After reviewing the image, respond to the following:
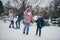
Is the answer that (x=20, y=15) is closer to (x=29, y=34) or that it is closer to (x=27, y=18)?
(x=27, y=18)

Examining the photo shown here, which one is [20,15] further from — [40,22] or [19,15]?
[40,22]

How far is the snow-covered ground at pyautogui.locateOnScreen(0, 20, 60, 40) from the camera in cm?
151

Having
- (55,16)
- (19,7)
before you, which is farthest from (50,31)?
(19,7)

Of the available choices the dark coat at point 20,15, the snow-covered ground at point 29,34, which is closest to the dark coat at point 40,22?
the snow-covered ground at point 29,34

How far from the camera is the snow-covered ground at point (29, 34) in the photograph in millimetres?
1509

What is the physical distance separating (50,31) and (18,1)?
1.59ft

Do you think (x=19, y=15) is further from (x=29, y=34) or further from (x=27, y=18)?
(x=29, y=34)

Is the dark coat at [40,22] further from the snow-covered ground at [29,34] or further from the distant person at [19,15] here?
the distant person at [19,15]

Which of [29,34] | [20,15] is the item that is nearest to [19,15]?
[20,15]

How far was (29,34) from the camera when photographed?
152 centimetres

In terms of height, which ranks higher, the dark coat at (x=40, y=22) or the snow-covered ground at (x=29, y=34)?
the dark coat at (x=40, y=22)

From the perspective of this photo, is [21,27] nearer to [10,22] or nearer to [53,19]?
[10,22]

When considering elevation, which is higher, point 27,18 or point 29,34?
point 27,18

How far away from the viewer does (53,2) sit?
1.51 meters
